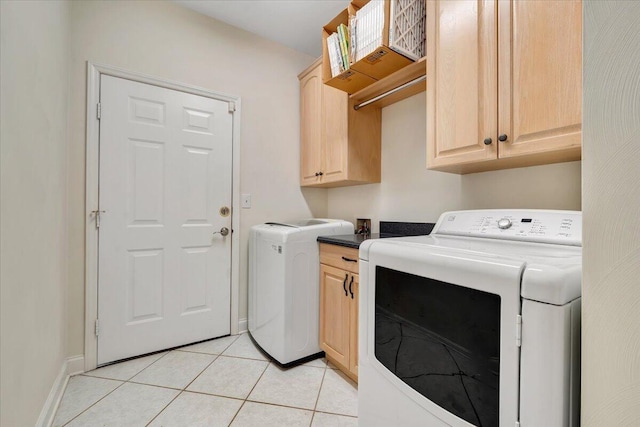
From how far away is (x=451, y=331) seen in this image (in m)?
0.81

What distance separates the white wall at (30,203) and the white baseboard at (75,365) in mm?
177

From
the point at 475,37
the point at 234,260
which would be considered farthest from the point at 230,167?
the point at 475,37

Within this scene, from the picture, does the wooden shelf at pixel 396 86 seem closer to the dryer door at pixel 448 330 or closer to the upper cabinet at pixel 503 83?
the upper cabinet at pixel 503 83

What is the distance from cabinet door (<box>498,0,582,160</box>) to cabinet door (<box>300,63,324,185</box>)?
4.63 feet

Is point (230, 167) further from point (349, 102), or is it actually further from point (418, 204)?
point (418, 204)

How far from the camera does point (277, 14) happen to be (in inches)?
84.6

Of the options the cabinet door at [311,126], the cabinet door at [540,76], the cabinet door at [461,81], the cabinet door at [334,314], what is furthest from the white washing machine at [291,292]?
the cabinet door at [540,76]

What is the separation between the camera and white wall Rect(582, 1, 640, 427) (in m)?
0.45

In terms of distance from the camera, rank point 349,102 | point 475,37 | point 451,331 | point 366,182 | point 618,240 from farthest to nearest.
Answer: point 366,182 → point 349,102 → point 475,37 → point 451,331 → point 618,240

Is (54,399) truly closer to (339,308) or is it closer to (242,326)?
(242,326)

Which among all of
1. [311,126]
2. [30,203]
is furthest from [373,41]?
[30,203]

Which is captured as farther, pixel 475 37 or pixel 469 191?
pixel 469 191

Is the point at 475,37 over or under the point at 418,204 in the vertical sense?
over

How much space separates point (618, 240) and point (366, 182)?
5.85 feet
